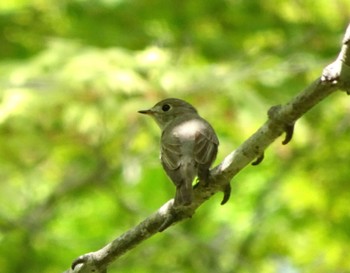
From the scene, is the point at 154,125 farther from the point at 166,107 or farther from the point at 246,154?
the point at 246,154

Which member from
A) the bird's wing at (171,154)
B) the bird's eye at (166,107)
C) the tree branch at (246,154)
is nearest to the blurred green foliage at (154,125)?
the bird's eye at (166,107)

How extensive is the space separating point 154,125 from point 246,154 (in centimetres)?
340

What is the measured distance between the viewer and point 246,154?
7.05 ft

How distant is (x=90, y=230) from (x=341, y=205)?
75.5 inches

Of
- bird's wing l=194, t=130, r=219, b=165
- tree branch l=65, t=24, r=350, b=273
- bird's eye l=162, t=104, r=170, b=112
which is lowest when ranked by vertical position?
tree branch l=65, t=24, r=350, b=273

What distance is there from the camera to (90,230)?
633 cm

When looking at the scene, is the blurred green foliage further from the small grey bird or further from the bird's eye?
the small grey bird

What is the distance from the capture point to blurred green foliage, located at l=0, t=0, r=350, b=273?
16.4 feet

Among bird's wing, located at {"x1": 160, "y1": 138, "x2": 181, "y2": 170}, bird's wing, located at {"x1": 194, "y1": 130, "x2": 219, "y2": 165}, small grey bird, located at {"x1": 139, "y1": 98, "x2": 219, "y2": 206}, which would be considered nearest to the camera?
small grey bird, located at {"x1": 139, "y1": 98, "x2": 219, "y2": 206}

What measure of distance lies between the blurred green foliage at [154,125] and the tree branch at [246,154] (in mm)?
2463

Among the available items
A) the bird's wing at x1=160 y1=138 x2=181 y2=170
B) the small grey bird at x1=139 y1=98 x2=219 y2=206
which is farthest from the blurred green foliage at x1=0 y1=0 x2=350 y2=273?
the bird's wing at x1=160 y1=138 x2=181 y2=170

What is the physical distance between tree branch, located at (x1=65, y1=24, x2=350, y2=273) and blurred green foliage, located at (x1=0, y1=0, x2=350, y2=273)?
246cm

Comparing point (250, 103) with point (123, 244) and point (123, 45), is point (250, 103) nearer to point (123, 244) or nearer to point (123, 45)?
point (123, 45)

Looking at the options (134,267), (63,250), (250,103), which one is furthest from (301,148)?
(63,250)
